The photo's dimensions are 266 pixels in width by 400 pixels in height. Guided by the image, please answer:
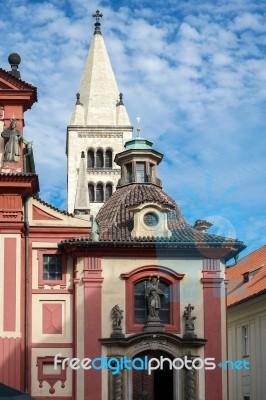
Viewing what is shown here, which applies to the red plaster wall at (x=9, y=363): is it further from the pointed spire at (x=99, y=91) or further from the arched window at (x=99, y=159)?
the pointed spire at (x=99, y=91)

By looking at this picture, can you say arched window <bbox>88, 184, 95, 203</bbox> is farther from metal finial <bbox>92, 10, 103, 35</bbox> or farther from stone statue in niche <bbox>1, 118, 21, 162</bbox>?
stone statue in niche <bbox>1, 118, 21, 162</bbox>

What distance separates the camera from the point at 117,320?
124 ft

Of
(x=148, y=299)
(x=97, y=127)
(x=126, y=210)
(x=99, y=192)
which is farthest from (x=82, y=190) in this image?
(x=148, y=299)

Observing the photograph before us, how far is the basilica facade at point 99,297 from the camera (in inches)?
1474

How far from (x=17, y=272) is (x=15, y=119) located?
6.66 meters

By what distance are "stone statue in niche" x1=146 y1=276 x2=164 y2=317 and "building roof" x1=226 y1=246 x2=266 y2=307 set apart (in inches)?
286

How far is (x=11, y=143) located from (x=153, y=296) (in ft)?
28.9

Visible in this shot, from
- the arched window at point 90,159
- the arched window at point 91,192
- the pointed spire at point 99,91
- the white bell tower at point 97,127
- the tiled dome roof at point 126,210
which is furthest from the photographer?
the pointed spire at point 99,91

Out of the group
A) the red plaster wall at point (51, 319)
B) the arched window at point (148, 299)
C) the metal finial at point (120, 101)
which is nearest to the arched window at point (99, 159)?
the metal finial at point (120, 101)

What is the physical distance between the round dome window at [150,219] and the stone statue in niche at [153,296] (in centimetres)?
253

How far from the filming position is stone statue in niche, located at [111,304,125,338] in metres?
37.7

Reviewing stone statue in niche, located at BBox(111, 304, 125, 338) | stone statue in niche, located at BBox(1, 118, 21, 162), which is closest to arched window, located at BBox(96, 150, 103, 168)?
stone statue in niche, located at BBox(1, 118, 21, 162)

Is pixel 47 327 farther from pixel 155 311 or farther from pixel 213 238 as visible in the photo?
pixel 213 238

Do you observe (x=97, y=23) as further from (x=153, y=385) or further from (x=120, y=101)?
(x=153, y=385)
